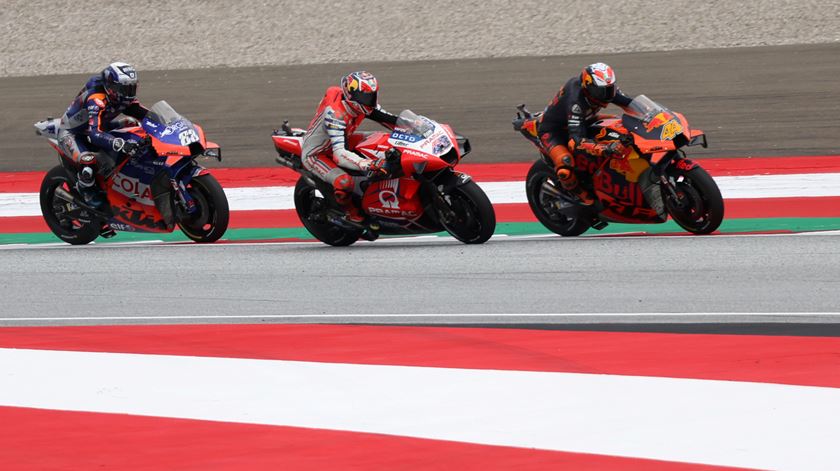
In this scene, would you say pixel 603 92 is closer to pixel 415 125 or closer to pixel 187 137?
pixel 415 125

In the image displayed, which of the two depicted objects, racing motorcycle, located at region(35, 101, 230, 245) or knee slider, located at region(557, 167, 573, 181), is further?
racing motorcycle, located at region(35, 101, 230, 245)

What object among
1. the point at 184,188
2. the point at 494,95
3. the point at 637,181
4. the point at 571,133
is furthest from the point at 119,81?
the point at 494,95

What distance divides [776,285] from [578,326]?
180 centimetres

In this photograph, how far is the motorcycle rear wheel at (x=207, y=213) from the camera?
12.9 metres

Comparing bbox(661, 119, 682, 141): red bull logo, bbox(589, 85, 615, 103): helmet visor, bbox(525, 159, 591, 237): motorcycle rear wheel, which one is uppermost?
bbox(589, 85, 615, 103): helmet visor

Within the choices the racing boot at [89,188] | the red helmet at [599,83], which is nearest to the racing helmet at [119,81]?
the racing boot at [89,188]

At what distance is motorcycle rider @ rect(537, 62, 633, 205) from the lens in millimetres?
12430

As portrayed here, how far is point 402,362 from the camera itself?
25.1 feet

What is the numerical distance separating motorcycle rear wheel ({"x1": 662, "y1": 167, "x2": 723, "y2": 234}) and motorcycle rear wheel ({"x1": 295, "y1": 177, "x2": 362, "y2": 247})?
8.93ft

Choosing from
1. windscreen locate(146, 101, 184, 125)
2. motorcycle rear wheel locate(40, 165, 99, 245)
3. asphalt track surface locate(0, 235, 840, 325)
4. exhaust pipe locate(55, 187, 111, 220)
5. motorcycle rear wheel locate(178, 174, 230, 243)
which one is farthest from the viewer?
motorcycle rear wheel locate(40, 165, 99, 245)

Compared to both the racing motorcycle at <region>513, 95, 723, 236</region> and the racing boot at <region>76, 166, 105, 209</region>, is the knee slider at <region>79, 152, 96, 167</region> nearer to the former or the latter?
the racing boot at <region>76, 166, 105, 209</region>

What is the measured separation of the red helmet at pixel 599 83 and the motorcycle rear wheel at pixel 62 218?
4.82m

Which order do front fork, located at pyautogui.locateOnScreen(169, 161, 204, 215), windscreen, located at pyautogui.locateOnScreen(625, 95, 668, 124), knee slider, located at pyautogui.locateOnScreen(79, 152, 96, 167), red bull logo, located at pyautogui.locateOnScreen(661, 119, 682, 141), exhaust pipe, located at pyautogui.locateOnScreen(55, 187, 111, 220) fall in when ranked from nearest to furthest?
red bull logo, located at pyautogui.locateOnScreen(661, 119, 682, 141), windscreen, located at pyautogui.locateOnScreen(625, 95, 668, 124), front fork, located at pyautogui.locateOnScreen(169, 161, 204, 215), knee slider, located at pyautogui.locateOnScreen(79, 152, 96, 167), exhaust pipe, located at pyautogui.locateOnScreen(55, 187, 111, 220)

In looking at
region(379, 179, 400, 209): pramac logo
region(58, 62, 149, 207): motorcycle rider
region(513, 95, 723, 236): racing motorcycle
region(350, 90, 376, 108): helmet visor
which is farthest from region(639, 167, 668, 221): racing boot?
region(58, 62, 149, 207): motorcycle rider
